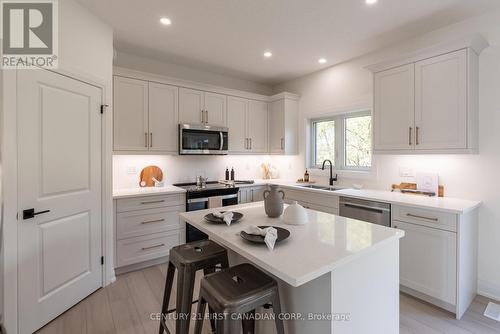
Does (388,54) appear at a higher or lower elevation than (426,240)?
higher

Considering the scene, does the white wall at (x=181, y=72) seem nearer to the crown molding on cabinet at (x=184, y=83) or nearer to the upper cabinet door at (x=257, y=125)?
the crown molding on cabinet at (x=184, y=83)

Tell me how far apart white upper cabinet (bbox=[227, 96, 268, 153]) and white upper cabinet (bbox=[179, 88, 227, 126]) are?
149 mm

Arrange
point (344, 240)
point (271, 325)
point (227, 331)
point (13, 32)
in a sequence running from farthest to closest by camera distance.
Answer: point (13, 32), point (271, 325), point (344, 240), point (227, 331)

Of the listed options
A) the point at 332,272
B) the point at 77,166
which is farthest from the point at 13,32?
the point at 332,272

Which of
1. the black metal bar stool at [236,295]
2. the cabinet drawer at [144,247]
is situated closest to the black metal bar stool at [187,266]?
the black metal bar stool at [236,295]

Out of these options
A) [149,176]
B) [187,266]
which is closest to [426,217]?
[187,266]

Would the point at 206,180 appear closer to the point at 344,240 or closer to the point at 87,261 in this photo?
the point at 87,261

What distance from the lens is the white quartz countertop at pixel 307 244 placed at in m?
1.04

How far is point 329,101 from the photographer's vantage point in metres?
3.78

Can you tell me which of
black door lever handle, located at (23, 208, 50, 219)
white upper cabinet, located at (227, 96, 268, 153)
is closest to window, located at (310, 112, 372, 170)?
white upper cabinet, located at (227, 96, 268, 153)

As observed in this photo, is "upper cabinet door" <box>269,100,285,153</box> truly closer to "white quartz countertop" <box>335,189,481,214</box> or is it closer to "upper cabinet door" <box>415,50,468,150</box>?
"white quartz countertop" <box>335,189,481,214</box>

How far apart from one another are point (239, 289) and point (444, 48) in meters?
2.82

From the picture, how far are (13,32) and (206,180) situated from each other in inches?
107

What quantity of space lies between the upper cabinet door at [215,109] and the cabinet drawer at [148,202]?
→ 4.18 ft
